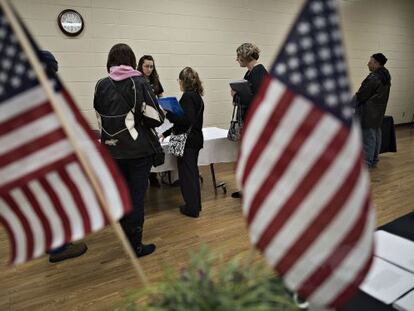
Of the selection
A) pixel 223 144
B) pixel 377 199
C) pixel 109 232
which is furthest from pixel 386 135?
pixel 109 232

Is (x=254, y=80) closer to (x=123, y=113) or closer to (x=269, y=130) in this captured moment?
(x=123, y=113)

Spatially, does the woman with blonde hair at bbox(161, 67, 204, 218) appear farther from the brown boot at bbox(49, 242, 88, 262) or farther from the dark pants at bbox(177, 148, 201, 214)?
the brown boot at bbox(49, 242, 88, 262)

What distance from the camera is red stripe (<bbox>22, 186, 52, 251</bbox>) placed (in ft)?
2.70

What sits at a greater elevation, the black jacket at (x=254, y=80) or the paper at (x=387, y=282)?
the black jacket at (x=254, y=80)

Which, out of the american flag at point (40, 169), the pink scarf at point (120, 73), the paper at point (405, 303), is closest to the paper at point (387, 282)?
the paper at point (405, 303)

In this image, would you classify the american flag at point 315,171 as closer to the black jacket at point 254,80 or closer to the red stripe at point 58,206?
the red stripe at point 58,206

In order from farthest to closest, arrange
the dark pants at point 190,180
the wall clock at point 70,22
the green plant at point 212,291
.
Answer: the wall clock at point 70,22
the dark pants at point 190,180
the green plant at point 212,291

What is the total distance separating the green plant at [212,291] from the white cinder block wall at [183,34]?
426 centimetres

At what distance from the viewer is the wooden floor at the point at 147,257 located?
2164 mm

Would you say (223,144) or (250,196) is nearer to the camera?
(250,196)

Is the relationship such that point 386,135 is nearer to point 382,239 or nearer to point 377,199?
point 377,199

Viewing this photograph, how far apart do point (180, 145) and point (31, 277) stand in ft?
5.16

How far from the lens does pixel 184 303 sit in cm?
62

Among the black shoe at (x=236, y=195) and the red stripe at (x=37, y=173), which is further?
the black shoe at (x=236, y=195)
